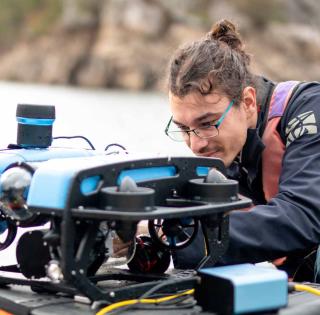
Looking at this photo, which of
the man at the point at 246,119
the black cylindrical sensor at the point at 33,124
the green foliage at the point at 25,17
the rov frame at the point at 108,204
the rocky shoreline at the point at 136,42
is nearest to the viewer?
the rov frame at the point at 108,204

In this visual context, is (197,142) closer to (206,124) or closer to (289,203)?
(206,124)

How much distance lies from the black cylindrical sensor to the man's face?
47 centimetres

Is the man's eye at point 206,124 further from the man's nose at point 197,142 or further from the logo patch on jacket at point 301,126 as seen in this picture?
the logo patch on jacket at point 301,126

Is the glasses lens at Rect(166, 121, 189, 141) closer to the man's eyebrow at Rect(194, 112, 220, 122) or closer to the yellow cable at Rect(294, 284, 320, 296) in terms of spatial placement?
the man's eyebrow at Rect(194, 112, 220, 122)

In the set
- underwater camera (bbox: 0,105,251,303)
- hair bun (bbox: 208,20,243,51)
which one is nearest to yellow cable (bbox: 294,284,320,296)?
underwater camera (bbox: 0,105,251,303)

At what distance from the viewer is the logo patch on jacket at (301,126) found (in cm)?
206

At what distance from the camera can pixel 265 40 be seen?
31125 millimetres

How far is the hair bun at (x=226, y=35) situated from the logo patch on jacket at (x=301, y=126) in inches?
11.7

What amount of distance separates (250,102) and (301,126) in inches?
7.6

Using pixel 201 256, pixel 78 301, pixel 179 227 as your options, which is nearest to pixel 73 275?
pixel 78 301

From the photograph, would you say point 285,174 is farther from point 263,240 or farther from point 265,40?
point 265,40

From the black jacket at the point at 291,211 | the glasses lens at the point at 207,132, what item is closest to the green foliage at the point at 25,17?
the glasses lens at the point at 207,132

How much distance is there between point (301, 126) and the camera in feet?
6.87

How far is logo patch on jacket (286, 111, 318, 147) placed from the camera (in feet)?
6.77
